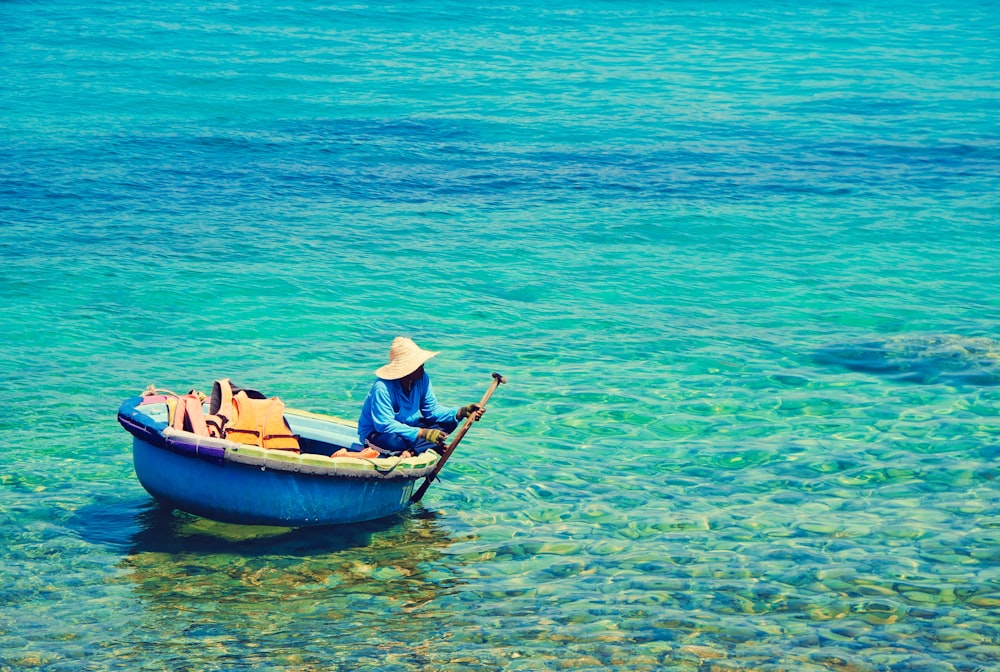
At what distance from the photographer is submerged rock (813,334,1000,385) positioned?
12.7m

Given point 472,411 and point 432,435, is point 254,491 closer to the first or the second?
point 432,435

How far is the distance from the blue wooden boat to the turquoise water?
277 millimetres

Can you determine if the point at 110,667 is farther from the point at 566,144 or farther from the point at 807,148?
the point at 807,148

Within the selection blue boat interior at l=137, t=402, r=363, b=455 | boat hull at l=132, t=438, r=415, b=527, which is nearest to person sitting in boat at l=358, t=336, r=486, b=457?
boat hull at l=132, t=438, r=415, b=527

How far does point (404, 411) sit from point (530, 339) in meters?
5.42

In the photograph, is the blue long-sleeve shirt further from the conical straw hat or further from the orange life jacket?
the orange life jacket

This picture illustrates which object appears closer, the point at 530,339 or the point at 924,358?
the point at 924,358

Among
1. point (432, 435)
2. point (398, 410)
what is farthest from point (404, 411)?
point (432, 435)

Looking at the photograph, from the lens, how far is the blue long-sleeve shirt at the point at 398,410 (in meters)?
8.77

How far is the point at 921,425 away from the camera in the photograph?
1139 cm

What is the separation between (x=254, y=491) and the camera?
8.49 m

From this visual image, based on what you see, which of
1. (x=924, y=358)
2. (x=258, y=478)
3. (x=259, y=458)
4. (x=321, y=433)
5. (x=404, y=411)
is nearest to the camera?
(x=259, y=458)

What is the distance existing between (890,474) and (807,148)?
15.0 m

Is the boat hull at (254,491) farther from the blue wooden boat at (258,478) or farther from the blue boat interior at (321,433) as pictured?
the blue boat interior at (321,433)
